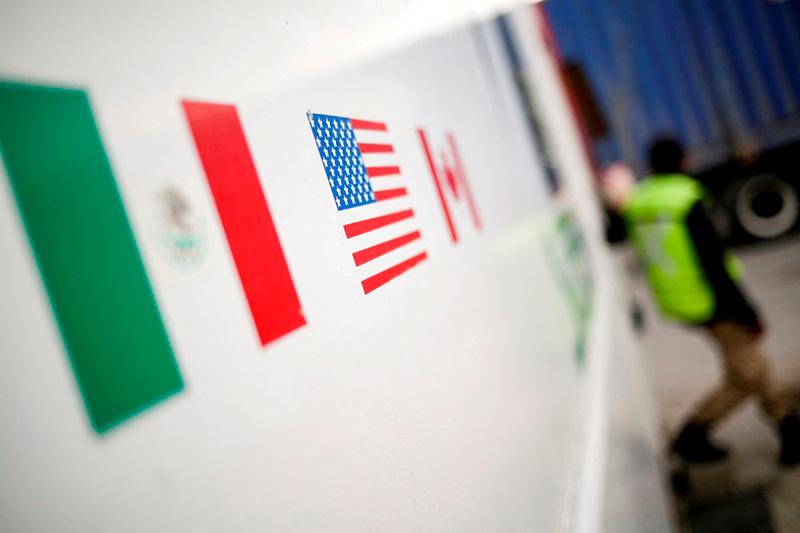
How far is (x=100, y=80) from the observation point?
0.42 m

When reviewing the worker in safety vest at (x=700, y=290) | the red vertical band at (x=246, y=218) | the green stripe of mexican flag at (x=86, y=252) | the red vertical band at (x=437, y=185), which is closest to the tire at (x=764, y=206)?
the worker in safety vest at (x=700, y=290)

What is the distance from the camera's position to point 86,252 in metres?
0.37

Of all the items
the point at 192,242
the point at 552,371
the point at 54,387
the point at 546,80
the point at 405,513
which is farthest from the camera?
the point at 546,80

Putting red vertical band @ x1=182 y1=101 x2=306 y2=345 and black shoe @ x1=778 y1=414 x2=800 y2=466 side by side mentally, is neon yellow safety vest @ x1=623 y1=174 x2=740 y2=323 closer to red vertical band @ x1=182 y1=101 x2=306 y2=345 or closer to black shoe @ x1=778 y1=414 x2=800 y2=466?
black shoe @ x1=778 y1=414 x2=800 y2=466

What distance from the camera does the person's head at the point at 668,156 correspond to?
3016 millimetres

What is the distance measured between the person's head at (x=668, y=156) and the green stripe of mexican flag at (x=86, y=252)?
3.02 metres

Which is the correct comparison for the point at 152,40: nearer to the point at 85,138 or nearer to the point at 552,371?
the point at 85,138

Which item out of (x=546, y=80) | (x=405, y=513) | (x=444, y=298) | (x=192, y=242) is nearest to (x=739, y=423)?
(x=546, y=80)

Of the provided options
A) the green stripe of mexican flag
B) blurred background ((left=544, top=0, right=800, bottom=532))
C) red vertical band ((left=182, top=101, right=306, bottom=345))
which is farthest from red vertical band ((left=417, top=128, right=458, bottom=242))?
blurred background ((left=544, top=0, right=800, bottom=532))

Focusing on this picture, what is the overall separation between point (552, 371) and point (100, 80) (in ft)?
4.33

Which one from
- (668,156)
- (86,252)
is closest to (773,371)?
(668,156)

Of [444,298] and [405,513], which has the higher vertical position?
[444,298]

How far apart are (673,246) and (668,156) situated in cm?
43

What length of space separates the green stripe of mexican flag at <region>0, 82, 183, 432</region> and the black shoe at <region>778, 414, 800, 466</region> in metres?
3.09
